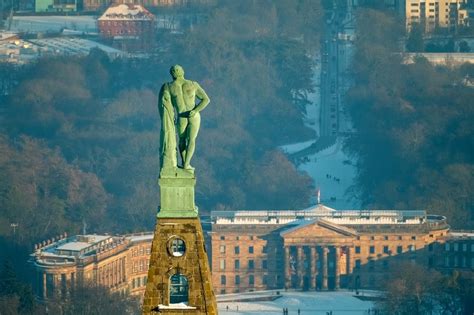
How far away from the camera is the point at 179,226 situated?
25312 mm

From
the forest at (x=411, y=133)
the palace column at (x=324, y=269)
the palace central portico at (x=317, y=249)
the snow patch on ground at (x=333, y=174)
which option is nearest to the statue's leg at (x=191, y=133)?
the palace column at (x=324, y=269)

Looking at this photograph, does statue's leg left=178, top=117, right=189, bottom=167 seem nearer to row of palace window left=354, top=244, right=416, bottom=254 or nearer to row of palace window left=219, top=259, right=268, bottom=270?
row of palace window left=219, top=259, right=268, bottom=270

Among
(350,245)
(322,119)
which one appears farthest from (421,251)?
(322,119)

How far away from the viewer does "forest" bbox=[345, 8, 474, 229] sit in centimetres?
11719

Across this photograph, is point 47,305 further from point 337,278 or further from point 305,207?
point 305,207

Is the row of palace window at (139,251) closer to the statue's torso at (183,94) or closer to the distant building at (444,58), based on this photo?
the distant building at (444,58)

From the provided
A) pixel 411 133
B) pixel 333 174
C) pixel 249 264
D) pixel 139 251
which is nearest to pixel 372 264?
pixel 249 264

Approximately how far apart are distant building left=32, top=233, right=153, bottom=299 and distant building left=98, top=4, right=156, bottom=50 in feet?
270

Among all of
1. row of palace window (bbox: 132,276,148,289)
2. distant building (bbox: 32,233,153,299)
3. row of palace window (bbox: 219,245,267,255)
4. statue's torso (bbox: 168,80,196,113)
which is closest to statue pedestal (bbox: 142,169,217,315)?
statue's torso (bbox: 168,80,196,113)

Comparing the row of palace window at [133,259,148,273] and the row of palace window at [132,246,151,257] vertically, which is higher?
the row of palace window at [132,246,151,257]

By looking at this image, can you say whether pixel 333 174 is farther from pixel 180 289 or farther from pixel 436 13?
pixel 180 289

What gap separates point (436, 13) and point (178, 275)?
16920cm

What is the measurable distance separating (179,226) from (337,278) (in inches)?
3087

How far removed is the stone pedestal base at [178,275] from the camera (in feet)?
81.9
